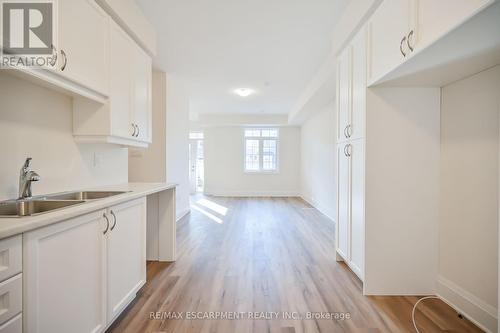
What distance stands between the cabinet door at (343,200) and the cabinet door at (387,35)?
0.84m

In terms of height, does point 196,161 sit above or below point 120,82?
below

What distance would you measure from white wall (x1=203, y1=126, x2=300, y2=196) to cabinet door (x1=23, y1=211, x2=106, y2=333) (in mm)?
6968

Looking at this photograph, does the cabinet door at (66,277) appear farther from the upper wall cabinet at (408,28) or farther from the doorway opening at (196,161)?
the doorway opening at (196,161)

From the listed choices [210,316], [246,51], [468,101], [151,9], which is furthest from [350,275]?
[151,9]

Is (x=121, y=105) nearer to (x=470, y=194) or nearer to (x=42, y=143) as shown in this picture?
(x=42, y=143)

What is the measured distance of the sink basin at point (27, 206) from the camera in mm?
1366

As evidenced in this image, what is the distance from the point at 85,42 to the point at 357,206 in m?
2.58

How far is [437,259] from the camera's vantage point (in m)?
2.08

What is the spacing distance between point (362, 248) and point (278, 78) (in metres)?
3.50

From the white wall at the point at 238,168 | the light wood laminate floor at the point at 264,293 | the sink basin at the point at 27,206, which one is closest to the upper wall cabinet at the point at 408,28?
the light wood laminate floor at the point at 264,293

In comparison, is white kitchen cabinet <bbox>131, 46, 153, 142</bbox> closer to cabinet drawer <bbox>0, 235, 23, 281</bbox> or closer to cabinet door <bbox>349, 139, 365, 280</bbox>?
cabinet drawer <bbox>0, 235, 23, 281</bbox>

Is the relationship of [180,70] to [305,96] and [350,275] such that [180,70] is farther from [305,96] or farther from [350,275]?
[350,275]

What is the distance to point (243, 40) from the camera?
320cm

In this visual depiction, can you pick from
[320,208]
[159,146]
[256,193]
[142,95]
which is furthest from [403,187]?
[256,193]
